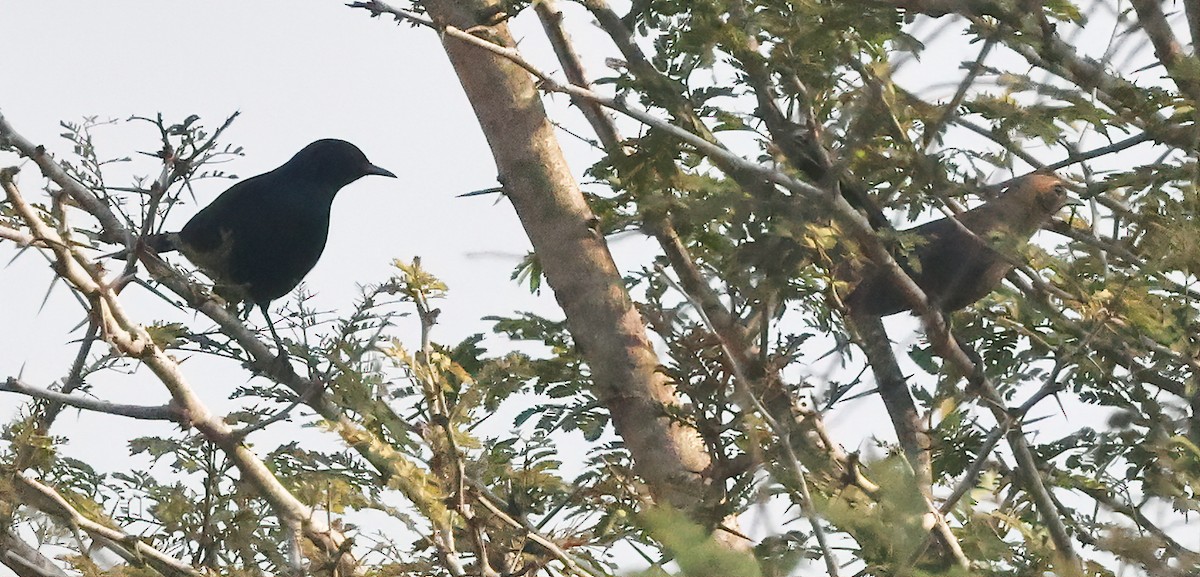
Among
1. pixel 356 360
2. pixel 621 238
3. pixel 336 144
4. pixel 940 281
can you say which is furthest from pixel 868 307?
pixel 336 144

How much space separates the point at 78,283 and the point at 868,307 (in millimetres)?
1969

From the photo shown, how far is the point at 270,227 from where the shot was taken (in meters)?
5.67

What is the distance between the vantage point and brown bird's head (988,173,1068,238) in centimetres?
322

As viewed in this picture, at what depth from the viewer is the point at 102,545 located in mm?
2848

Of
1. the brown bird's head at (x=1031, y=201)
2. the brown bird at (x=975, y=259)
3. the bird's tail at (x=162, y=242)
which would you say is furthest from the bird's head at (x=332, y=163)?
the brown bird's head at (x=1031, y=201)

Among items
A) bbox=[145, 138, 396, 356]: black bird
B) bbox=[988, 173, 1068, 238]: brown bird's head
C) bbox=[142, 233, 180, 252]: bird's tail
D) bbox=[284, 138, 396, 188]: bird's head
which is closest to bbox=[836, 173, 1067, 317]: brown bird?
bbox=[988, 173, 1068, 238]: brown bird's head

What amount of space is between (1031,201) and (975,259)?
0.77 feet

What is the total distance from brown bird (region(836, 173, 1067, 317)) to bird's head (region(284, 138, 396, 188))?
3363 millimetres

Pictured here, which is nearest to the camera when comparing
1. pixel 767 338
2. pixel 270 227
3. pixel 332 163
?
pixel 767 338

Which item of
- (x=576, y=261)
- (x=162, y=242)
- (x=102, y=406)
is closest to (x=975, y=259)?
(x=576, y=261)

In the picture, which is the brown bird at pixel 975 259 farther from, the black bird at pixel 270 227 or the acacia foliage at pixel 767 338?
the black bird at pixel 270 227

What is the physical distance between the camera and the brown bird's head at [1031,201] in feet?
10.6

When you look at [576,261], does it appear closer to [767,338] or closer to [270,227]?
[767,338]

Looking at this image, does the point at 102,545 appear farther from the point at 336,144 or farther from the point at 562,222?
the point at 336,144
